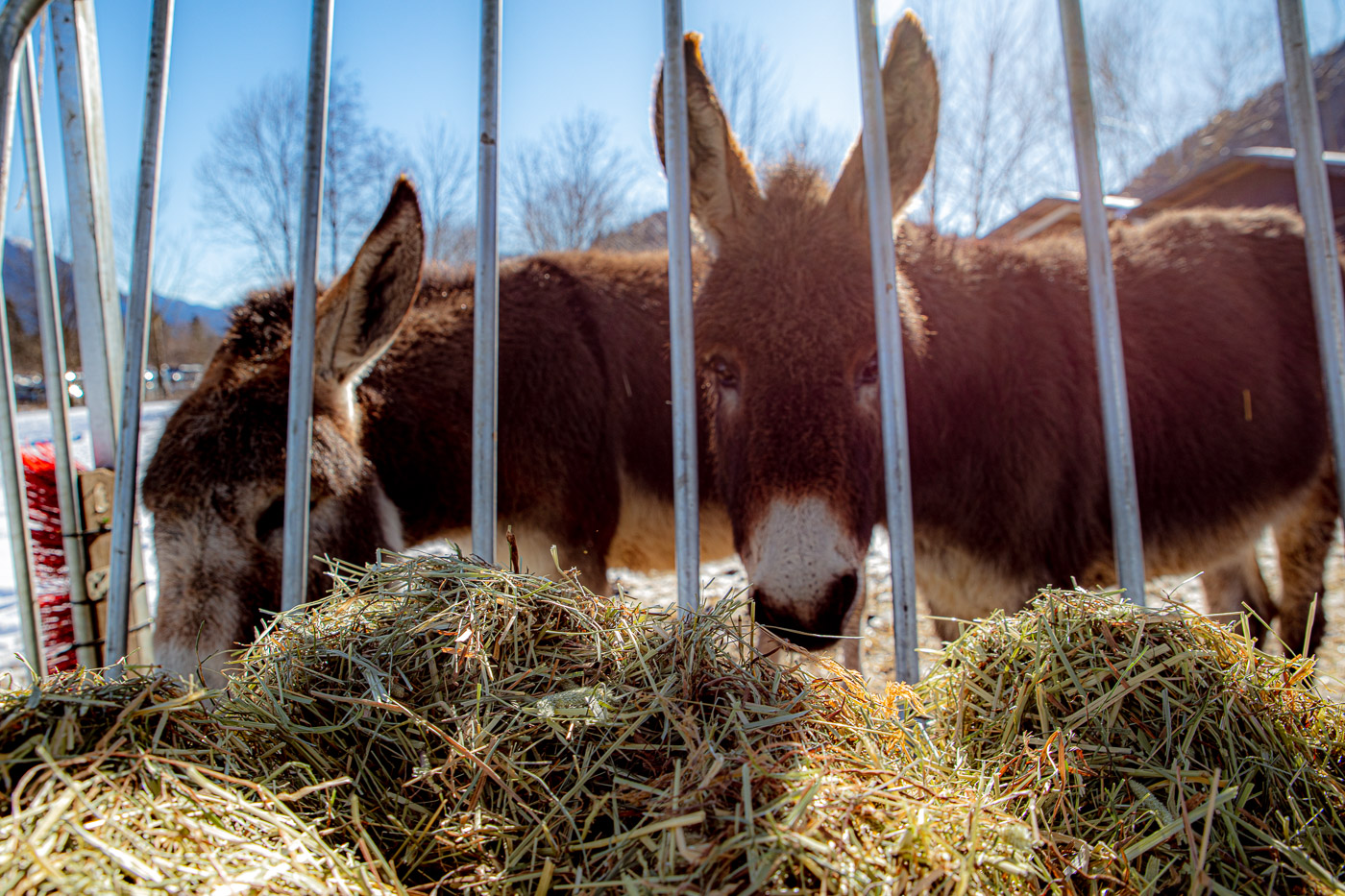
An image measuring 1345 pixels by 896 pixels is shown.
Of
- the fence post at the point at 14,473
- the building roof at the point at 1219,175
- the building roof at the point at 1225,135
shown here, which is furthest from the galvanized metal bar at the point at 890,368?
the building roof at the point at 1225,135

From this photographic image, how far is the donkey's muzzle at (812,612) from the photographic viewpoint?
1731 millimetres

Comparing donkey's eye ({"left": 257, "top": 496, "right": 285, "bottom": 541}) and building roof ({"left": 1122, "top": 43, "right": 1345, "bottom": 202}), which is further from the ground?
building roof ({"left": 1122, "top": 43, "right": 1345, "bottom": 202})

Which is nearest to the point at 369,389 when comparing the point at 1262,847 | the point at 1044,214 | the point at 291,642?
the point at 291,642

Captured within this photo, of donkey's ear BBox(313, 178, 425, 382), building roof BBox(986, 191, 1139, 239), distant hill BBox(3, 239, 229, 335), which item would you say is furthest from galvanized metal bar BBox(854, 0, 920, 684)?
distant hill BBox(3, 239, 229, 335)

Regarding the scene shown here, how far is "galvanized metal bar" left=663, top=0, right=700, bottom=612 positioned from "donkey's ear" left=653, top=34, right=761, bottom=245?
11.2 inches

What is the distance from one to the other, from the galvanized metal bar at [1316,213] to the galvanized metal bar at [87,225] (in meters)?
3.95

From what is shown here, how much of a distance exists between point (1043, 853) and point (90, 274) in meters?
3.25

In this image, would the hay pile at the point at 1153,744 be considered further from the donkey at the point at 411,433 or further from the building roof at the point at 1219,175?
the building roof at the point at 1219,175

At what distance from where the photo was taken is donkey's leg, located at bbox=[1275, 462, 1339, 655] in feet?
11.2

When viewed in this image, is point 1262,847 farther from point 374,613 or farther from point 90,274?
point 90,274

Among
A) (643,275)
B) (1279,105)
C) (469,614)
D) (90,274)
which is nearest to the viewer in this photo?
(469,614)

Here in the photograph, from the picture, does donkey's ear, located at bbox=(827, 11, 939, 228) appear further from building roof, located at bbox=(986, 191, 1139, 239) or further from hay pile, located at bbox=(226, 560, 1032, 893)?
building roof, located at bbox=(986, 191, 1139, 239)

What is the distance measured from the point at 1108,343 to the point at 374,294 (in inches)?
96.3

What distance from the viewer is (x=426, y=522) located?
294cm
